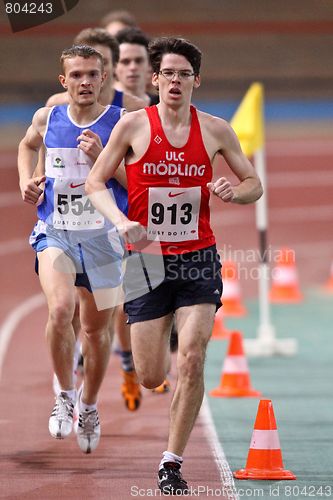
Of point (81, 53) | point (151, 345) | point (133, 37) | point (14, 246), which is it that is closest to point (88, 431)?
point (151, 345)

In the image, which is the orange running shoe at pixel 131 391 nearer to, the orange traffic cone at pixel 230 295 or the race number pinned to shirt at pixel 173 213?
the race number pinned to shirt at pixel 173 213

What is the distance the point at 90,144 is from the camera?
747 centimetres

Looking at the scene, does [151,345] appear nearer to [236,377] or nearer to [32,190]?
[32,190]

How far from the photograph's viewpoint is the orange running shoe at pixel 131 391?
955 cm

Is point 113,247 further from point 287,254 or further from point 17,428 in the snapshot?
point 287,254

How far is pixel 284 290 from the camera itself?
53.0 ft

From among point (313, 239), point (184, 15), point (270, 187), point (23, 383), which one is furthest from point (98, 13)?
point (23, 383)

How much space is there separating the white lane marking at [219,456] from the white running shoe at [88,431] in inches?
29.2

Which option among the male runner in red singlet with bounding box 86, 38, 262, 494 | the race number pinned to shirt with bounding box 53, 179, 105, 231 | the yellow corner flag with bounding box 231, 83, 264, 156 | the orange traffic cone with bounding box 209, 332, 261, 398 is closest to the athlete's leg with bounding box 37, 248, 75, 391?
the race number pinned to shirt with bounding box 53, 179, 105, 231

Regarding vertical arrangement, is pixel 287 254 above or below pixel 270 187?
below

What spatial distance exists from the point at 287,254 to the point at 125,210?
10.7 m

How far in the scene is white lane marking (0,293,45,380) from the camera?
1297 centimetres

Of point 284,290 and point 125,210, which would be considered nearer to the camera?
point 125,210

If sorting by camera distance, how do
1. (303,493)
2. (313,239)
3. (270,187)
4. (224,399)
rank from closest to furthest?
(303,493)
(224,399)
(313,239)
(270,187)
